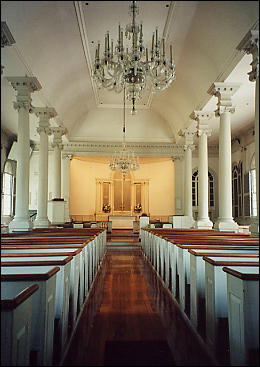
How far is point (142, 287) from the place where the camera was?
5.36 metres

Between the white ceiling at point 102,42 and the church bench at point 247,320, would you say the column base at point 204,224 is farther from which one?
the church bench at point 247,320

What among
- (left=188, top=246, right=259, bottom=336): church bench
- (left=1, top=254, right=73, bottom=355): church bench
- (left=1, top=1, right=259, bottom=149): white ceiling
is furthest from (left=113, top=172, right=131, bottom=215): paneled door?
(left=1, top=254, right=73, bottom=355): church bench

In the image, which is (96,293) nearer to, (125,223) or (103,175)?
(125,223)

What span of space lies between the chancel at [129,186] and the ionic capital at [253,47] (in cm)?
3

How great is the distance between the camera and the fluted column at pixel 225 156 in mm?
8648

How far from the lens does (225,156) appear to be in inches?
342

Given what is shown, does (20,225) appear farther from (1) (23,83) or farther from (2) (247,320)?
(2) (247,320)

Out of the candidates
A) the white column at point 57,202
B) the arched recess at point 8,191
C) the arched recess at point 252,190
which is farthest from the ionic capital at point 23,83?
the arched recess at point 252,190

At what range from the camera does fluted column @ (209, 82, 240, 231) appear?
8648 millimetres

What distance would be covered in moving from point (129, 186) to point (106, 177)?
1371 millimetres

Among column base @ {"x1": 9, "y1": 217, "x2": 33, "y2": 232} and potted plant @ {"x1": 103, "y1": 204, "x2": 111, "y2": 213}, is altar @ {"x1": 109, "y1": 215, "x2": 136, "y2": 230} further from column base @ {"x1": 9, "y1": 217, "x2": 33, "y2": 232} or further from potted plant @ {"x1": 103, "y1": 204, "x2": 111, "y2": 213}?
column base @ {"x1": 9, "y1": 217, "x2": 33, "y2": 232}

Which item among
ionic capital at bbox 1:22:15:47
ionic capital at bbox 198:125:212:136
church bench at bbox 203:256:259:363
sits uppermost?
ionic capital at bbox 1:22:15:47

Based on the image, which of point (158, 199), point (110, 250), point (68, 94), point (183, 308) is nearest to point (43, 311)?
point (183, 308)

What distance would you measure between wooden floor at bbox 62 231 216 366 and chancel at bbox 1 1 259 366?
20 millimetres
